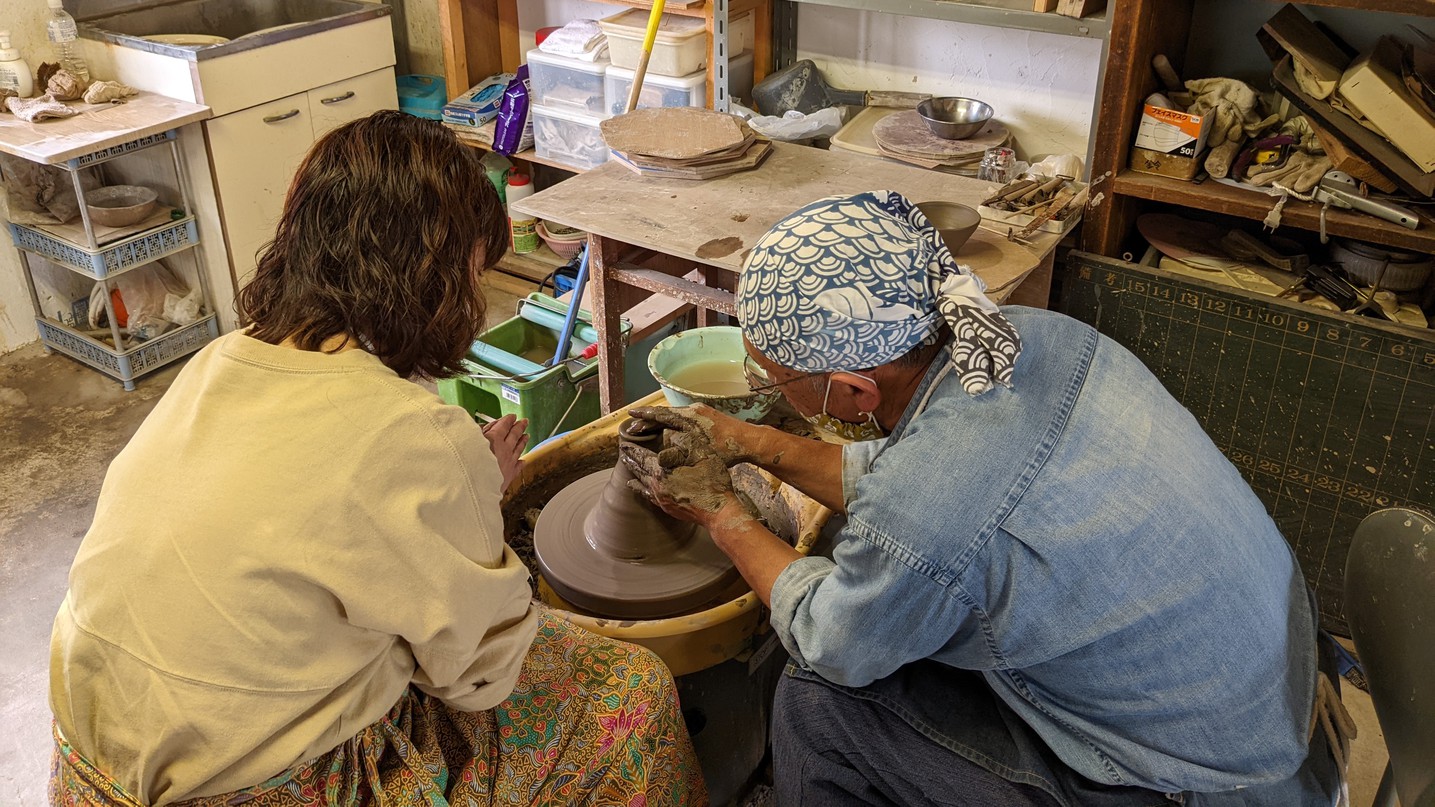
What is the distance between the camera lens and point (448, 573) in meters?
1.32

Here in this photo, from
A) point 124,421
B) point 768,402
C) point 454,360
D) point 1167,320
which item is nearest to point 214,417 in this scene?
point 454,360

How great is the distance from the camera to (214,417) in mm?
1307

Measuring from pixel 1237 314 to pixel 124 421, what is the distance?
3.12 metres

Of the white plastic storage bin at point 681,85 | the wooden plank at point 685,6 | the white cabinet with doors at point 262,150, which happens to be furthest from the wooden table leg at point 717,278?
the white cabinet with doors at point 262,150

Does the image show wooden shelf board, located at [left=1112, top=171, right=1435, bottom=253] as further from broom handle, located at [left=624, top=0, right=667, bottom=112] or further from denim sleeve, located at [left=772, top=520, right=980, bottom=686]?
denim sleeve, located at [left=772, top=520, right=980, bottom=686]

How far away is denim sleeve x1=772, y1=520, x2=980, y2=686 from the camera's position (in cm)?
135

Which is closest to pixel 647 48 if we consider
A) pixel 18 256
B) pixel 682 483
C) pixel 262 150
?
pixel 262 150

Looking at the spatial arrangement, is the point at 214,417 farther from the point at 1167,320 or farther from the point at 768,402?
the point at 1167,320

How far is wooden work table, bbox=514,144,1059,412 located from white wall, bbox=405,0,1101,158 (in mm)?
608

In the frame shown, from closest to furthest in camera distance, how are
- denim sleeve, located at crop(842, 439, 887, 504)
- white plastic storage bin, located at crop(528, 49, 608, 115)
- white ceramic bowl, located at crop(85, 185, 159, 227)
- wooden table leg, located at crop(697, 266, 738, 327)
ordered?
denim sleeve, located at crop(842, 439, 887, 504) < wooden table leg, located at crop(697, 266, 738, 327) < white ceramic bowl, located at crop(85, 185, 159, 227) < white plastic storage bin, located at crop(528, 49, 608, 115)

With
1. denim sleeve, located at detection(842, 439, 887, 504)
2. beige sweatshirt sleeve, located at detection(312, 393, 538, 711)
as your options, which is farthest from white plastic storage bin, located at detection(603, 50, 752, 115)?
beige sweatshirt sleeve, located at detection(312, 393, 538, 711)

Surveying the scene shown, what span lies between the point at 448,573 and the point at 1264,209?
193 cm

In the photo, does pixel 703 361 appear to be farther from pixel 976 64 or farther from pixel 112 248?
pixel 112 248

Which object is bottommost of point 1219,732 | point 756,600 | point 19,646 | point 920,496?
point 19,646
